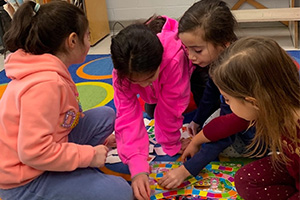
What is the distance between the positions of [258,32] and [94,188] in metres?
1.80

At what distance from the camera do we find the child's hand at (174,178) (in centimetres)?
90

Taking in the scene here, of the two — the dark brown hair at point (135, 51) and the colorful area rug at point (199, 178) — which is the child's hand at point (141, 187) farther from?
the dark brown hair at point (135, 51)

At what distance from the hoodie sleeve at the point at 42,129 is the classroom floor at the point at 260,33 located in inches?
57.1

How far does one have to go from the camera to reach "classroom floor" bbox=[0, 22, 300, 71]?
2.11m

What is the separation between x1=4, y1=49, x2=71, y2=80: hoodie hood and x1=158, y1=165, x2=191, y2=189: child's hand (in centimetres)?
39

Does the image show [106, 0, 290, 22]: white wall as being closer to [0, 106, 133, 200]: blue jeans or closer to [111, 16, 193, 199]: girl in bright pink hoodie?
[111, 16, 193, 199]: girl in bright pink hoodie

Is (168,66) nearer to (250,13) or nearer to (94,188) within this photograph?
(94,188)

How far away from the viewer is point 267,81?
2.17 ft

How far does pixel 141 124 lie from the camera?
1.00 metres

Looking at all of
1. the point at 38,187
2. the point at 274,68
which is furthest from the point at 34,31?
the point at 274,68

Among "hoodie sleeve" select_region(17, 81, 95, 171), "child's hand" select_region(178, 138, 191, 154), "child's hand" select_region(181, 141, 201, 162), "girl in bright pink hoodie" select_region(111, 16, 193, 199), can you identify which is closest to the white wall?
"girl in bright pink hoodie" select_region(111, 16, 193, 199)

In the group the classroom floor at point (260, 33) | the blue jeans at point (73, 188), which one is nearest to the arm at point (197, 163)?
the blue jeans at point (73, 188)

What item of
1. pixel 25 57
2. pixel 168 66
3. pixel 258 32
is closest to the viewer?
pixel 25 57

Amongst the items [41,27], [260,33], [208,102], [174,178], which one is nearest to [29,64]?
[41,27]
